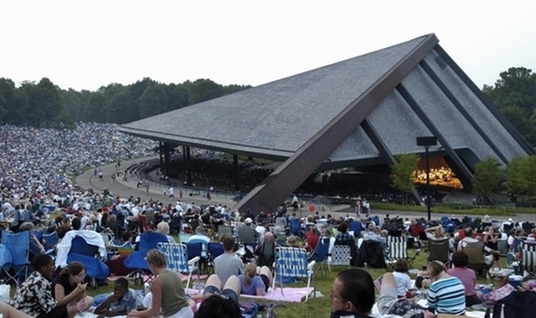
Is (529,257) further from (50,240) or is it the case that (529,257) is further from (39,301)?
(50,240)

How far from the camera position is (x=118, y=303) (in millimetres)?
7809

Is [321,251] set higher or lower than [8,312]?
lower

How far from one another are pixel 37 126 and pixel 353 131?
96.0m

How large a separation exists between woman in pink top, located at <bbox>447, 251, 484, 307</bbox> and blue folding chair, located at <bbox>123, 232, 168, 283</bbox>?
518 cm

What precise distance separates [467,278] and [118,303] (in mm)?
4747

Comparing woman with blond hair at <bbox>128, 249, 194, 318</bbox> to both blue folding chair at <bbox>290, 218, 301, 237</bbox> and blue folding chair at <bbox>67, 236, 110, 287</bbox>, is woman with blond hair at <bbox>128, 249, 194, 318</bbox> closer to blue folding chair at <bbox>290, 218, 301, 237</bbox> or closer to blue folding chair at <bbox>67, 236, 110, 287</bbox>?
blue folding chair at <bbox>67, 236, 110, 287</bbox>

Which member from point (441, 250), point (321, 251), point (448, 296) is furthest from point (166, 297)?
point (441, 250)

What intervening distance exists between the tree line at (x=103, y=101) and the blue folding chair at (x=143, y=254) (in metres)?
106

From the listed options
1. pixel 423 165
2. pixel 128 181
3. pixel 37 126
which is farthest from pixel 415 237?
pixel 37 126

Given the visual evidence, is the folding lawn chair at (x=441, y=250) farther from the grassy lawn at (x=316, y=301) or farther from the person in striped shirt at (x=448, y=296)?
the person in striped shirt at (x=448, y=296)

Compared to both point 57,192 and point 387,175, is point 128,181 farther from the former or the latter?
point 387,175

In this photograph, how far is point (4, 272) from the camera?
10883mm

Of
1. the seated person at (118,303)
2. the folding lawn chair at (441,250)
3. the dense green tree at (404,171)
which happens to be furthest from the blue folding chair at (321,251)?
the dense green tree at (404,171)

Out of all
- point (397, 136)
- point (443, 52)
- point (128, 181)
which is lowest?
point (128, 181)
